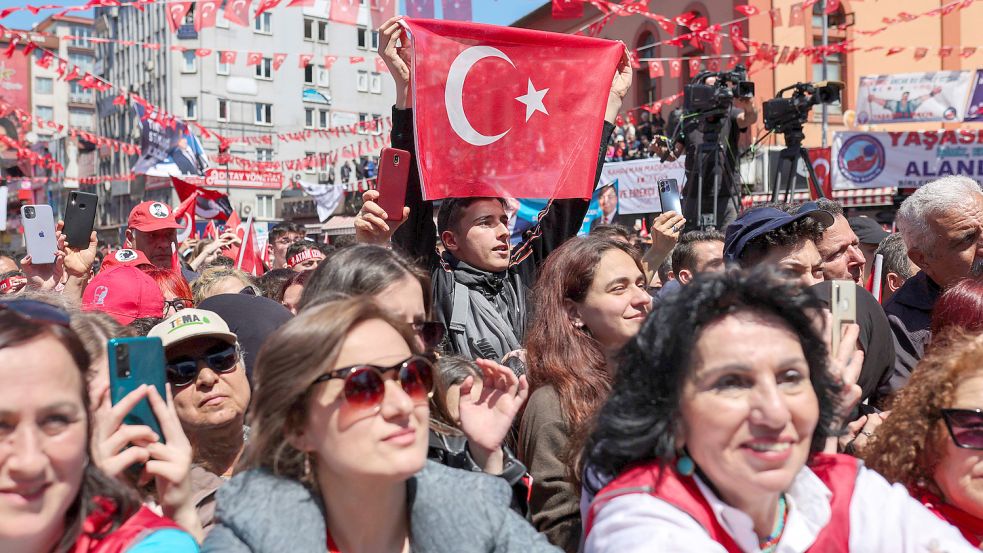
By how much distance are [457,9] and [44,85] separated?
93.2 metres

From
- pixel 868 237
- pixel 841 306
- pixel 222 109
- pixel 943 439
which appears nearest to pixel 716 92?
pixel 868 237

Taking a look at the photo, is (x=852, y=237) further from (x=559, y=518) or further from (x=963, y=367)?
(x=559, y=518)

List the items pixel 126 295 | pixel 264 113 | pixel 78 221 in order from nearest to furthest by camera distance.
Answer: pixel 126 295, pixel 78 221, pixel 264 113

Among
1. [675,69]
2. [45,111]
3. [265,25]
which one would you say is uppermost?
[265,25]

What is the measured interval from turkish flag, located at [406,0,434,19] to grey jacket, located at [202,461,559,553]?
361 centimetres

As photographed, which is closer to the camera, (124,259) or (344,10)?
(124,259)

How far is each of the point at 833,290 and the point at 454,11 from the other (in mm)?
3277

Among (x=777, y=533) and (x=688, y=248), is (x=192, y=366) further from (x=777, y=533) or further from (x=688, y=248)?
(x=688, y=248)

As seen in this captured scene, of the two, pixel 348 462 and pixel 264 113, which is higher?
pixel 264 113

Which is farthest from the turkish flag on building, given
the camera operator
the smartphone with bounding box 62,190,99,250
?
the smartphone with bounding box 62,190,99,250

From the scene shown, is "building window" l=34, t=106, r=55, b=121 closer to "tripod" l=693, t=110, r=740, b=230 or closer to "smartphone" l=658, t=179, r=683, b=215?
"tripod" l=693, t=110, r=740, b=230

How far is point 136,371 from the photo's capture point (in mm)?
2008

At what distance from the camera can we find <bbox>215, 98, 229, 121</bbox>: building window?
5912cm

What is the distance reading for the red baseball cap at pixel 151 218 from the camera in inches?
256
